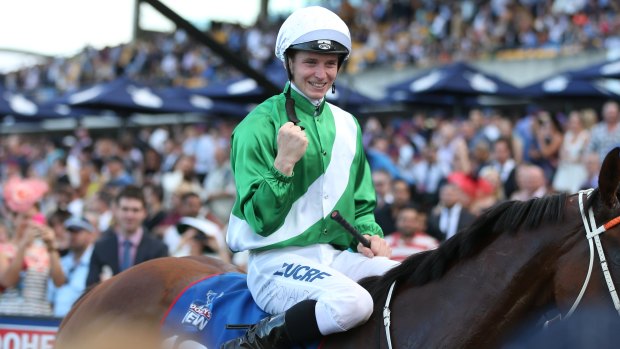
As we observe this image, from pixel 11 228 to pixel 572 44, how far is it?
12056 mm

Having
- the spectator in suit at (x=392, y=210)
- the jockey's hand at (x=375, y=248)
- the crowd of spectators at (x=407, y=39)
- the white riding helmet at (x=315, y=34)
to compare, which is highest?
the crowd of spectators at (x=407, y=39)

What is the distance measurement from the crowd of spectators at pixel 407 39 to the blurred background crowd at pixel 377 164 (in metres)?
0.04

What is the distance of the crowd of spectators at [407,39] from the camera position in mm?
19250

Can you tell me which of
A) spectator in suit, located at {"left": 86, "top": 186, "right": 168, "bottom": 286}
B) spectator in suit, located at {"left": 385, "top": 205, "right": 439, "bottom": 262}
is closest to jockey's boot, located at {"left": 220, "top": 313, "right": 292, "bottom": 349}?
spectator in suit, located at {"left": 86, "top": 186, "right": 168, "bottom": 286}

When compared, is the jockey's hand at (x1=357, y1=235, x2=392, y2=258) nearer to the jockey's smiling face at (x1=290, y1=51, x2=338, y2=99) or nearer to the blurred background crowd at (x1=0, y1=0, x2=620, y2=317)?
the blurred background crowd at (x1=0, y1=0, x2=620, y2=317)

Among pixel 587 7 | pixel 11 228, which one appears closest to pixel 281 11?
pixel 587 7

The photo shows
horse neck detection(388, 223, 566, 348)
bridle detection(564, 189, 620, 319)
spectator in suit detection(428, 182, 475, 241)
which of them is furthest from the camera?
spectator in suit detection(428, 182, 475, 241)

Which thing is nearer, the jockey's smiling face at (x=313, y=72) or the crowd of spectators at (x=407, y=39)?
the jockey's smiling face at (x=313, y=72)

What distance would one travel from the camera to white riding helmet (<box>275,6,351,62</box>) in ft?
14.0

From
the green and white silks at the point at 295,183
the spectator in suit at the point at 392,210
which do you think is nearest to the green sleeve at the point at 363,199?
the green and white silks at the point at 295,183

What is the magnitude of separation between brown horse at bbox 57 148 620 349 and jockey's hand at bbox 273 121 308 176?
0.64 meters

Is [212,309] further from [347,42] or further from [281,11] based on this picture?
[281,11]

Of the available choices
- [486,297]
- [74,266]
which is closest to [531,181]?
[74,266]

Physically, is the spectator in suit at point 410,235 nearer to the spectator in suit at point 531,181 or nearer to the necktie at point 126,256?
the spectator in suit at point 531,181
